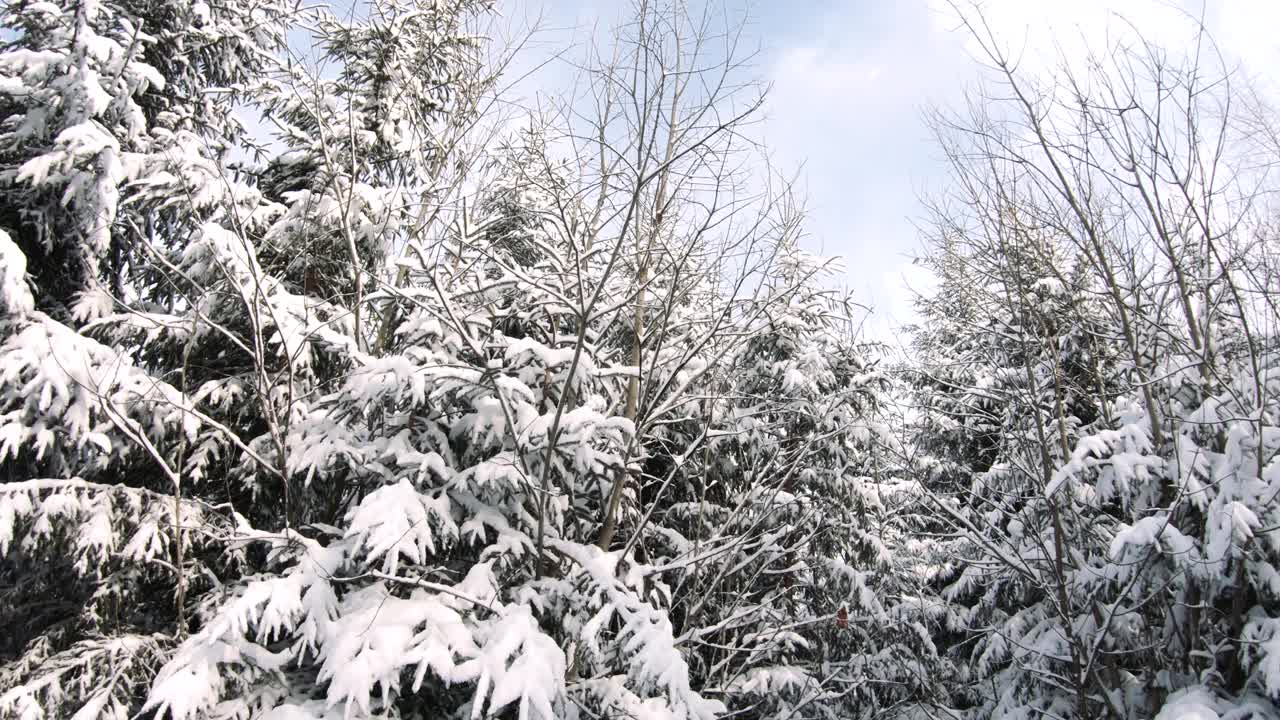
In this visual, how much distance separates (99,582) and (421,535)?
305 cm

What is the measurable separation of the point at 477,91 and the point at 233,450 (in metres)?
3.80

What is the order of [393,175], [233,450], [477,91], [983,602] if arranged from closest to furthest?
[233,450] → [477,91] → [393,175] → [983,602]

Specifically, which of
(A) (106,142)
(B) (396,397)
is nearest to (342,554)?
(B) (396,397)

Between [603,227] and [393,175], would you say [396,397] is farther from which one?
[393,175]

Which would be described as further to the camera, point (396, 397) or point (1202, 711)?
point (396, 397)

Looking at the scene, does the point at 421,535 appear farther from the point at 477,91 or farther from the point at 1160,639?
the point at 1160,639

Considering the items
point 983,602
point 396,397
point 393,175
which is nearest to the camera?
point 396,397

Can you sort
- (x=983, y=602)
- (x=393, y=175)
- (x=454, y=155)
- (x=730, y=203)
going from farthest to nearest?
1. (x=983, y=602)
2. (x=393, y=175)
3. (x=454, y=155)
4. (x=730, y=203)

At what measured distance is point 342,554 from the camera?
3.92m

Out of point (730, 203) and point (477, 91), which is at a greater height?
point (477, 91)

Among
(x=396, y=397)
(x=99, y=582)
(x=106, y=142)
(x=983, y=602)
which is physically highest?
(x=106, y=142)

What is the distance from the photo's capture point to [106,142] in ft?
17.6

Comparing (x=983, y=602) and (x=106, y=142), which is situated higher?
(x=106, y=142)

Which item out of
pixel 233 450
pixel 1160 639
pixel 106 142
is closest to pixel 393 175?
pixel 106 142
